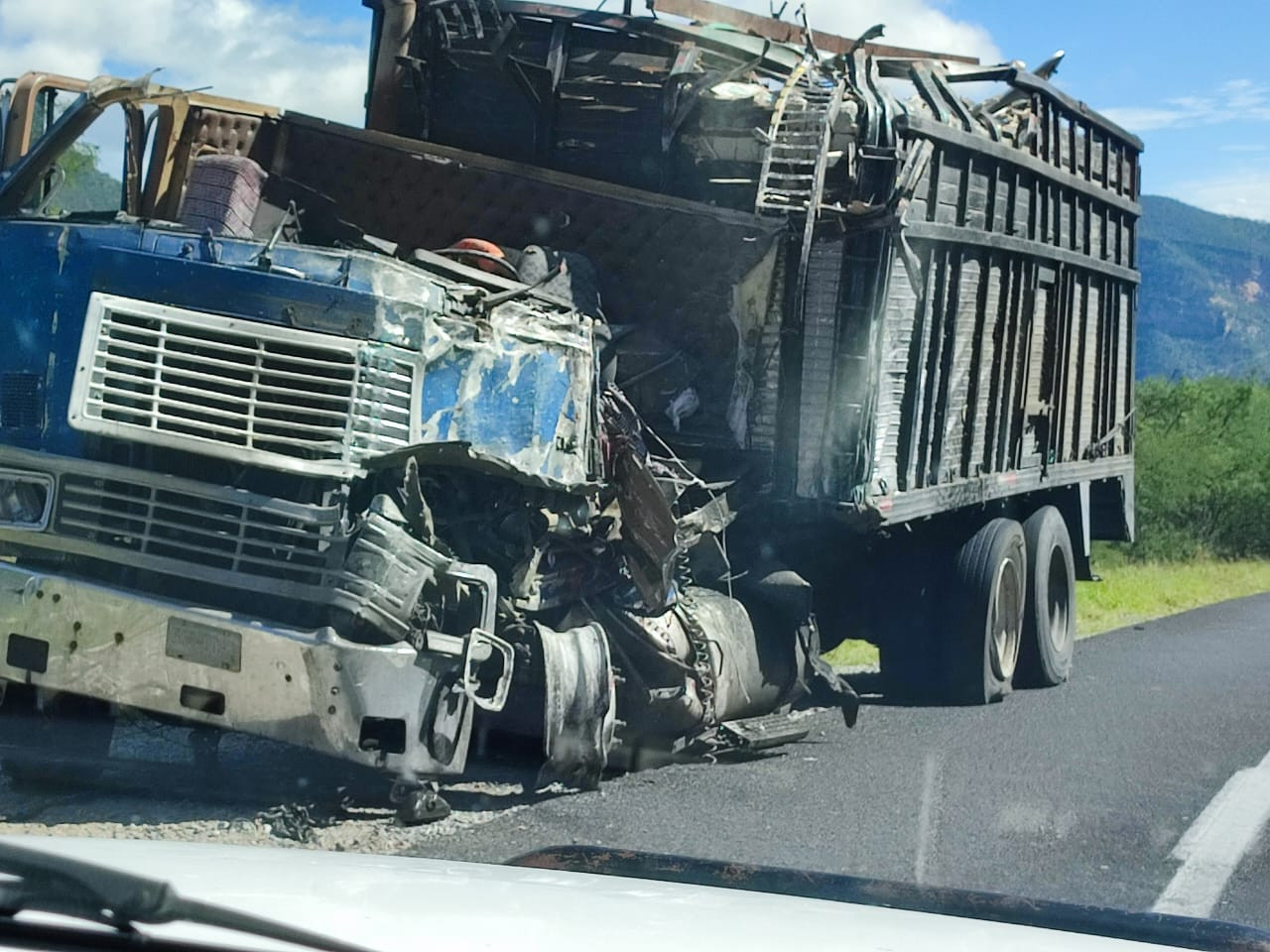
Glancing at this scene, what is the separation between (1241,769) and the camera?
7285 millimetres

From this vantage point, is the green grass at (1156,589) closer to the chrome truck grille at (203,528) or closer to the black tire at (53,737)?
the black tire at (53,737)

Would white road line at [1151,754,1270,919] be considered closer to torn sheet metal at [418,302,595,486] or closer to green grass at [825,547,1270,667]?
torn sheet metal at [418,302,595,486]

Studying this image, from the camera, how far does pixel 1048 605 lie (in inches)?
415

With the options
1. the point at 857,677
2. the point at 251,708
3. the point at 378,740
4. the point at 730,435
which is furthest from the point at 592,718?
the point at 857,677

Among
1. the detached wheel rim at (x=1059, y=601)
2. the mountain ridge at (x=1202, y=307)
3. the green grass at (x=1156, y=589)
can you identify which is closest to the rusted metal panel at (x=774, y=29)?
the detached wheel rim at (x=1059, y=601)

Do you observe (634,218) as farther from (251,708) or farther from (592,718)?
(251,708)

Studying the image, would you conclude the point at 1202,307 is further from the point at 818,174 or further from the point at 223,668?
the point at 223,668

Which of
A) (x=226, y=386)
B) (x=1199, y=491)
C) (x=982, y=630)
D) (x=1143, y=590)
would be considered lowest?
(x=982, y=630)

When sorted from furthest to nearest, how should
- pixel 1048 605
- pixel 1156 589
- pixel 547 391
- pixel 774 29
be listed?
1. pixel 1156 589
2. pixel 1048 605
3. pixel 774 29
4. pixel 547 391

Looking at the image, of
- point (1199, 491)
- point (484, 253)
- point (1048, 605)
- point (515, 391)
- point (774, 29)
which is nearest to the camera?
point (515, 391)

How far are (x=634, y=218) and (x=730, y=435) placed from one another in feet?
3.39

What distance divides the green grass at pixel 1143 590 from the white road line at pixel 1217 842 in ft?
13.2

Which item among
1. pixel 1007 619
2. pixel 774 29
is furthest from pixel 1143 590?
pixel 774 29

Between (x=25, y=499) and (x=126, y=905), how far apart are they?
3.92 metres
